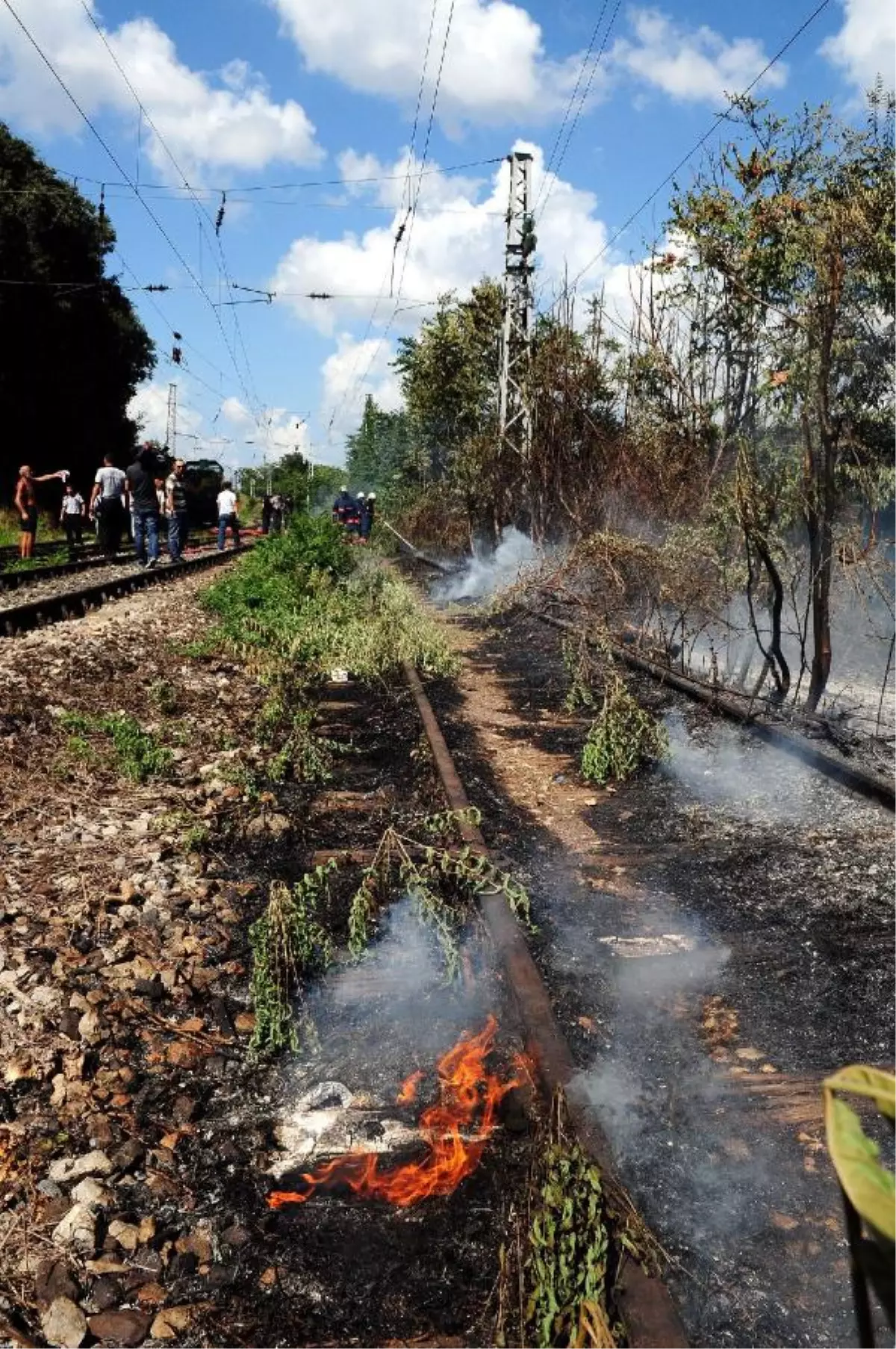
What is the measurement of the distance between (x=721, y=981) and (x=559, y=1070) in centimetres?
128

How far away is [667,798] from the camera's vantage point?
5.93 m

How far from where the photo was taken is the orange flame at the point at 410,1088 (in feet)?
9.37

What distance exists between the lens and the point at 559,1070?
8.50 ft

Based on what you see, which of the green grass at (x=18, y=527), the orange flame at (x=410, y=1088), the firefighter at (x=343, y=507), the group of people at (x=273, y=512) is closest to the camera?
the orange flame at (x=410, y=1088)

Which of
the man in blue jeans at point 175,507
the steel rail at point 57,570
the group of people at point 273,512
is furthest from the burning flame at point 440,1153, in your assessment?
the group of people at point 273,512

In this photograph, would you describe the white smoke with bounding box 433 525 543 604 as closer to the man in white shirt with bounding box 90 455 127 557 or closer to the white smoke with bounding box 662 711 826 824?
the man in white shirt with bounding box 90 455 127 557

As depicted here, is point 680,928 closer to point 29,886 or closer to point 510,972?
point 510,972

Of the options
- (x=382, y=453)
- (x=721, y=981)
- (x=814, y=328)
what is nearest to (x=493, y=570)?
(x=814, y=328)

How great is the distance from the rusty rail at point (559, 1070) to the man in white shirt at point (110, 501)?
16.3 metres

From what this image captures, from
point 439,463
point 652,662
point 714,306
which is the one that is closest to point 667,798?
point 652,662

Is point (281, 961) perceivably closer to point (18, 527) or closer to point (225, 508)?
point (225, 508)

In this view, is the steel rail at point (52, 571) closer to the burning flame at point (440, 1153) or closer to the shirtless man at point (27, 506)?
the shirtless man at point (27, 506)

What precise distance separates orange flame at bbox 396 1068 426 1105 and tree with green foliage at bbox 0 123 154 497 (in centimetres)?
3036

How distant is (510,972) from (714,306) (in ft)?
38.6
